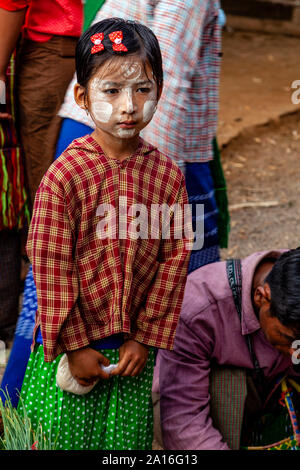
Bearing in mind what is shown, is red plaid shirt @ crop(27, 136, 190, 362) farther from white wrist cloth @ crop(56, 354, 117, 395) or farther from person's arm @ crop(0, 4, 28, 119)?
person's arm @ crop(0, 4, 28, 119)

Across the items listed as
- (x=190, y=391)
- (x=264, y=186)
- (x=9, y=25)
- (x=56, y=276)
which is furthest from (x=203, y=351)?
(x=264, y=186)

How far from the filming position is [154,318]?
186cm

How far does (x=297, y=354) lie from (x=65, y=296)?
80 cm

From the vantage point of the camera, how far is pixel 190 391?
2.25m

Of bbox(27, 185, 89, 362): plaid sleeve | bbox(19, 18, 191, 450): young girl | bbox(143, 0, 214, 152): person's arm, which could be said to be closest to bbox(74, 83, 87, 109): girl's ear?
bbox(19, 18, 191, 450): young girl

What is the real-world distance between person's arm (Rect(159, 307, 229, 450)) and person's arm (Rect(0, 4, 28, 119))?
1.00m

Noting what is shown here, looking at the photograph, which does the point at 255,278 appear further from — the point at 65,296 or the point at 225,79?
the point at 225,79

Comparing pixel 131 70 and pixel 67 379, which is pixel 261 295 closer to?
pixel 67 379

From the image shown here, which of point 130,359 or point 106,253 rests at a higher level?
point 106,253

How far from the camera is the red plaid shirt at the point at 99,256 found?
5.56ft

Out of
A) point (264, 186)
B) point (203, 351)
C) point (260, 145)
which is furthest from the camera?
point (260, 145)

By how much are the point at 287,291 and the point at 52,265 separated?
2.25 ft

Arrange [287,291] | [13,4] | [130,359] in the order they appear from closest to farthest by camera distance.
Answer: [130,359] → [287,291] → [13,4]

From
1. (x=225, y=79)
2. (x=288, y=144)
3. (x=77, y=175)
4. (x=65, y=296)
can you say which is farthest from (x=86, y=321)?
(x=225, y=79)
